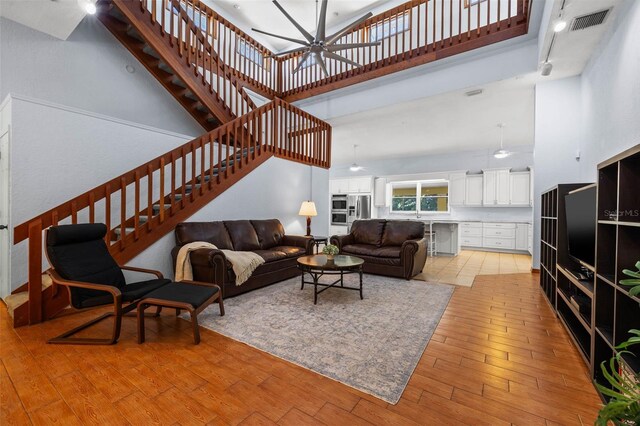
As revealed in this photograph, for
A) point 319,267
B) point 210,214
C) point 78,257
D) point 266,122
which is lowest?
point 319,267

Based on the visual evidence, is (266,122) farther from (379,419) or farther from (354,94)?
(379,419)

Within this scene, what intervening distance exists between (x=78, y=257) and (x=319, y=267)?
2269 mm

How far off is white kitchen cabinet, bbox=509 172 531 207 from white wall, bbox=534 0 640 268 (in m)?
3.38

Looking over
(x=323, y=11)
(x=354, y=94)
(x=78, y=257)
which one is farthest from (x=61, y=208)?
(x=354, y=94)

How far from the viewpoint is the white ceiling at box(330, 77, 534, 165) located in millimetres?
4840

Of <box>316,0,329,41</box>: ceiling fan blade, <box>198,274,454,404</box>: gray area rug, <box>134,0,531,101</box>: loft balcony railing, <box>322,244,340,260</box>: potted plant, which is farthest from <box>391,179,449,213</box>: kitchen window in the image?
<box>322,244,340,260</box>: potted plant

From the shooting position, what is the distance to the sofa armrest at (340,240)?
192 inches

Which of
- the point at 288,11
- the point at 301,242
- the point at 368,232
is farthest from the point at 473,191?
the point at 288,11

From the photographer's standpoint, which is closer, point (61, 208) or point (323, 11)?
point (61, 208)

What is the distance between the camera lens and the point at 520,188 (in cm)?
750

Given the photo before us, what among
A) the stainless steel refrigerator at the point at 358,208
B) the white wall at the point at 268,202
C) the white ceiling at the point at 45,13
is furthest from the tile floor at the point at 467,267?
the white ceiling at the point at 45,13

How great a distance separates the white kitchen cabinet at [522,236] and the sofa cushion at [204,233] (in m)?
7.40

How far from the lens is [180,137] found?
4.58 meters

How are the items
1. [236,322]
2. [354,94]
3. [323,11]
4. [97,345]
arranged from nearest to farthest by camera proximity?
[97,345] → [236,322] → [323,11] → [354,94]
